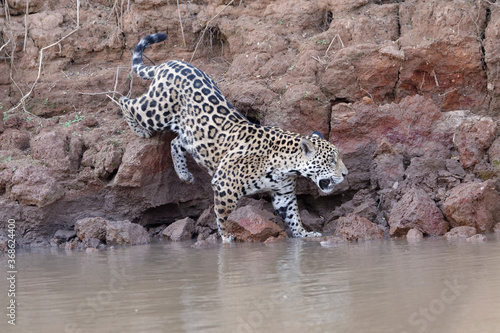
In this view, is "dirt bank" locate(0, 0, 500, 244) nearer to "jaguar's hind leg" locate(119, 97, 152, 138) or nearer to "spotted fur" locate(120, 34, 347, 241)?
"jaguar's hind leg" locate(119, 97, 152, 138)

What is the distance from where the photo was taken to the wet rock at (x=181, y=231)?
8242mm

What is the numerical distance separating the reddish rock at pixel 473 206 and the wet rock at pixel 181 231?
3.46 m

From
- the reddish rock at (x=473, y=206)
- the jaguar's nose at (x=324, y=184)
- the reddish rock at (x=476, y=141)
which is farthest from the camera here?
the jaguar's nose at (x=324, y=184)

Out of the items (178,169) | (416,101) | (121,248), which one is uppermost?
(416,101)

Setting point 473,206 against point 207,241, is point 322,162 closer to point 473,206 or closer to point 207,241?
point 207,241

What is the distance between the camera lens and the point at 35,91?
10242mm

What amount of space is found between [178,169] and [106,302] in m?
4.76

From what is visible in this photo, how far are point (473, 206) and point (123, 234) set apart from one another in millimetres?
4372

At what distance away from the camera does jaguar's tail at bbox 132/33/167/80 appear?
9227mm

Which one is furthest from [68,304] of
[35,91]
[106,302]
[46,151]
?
[35,91]

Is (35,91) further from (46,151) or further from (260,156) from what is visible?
(260,156)

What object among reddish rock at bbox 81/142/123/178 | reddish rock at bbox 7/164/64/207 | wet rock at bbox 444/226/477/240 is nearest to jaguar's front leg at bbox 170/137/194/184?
reddish rock at bbox 81/142/123/178

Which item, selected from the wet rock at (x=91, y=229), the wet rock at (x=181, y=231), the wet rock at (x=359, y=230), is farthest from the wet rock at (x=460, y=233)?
the wet rock at (x=91, y=229)

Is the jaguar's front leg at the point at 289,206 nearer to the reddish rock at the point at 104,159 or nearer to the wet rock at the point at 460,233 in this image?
the wet rock at the point at 460,233
